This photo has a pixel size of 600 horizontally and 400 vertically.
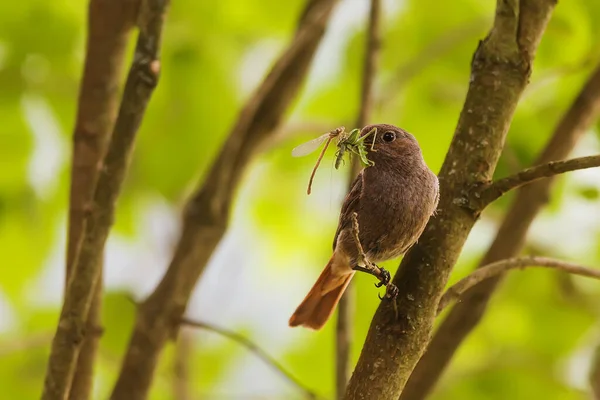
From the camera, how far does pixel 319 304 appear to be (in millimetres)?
1955

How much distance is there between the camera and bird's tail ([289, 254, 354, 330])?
1902mm

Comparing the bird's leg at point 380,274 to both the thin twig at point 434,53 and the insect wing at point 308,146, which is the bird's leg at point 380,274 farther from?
the thin twig at point 434,53

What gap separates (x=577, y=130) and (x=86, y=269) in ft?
4.75

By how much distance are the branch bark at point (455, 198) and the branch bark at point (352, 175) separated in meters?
0.57

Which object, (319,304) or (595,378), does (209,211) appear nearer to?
(319,304)

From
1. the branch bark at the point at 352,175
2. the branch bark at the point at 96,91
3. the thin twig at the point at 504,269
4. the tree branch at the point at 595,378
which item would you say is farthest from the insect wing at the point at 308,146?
the tree branch at the point at 595,378

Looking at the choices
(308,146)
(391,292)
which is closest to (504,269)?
(391,292)

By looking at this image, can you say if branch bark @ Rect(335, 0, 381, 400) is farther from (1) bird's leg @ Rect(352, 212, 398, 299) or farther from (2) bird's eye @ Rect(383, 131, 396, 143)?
(1) bird's leg @ Rect(352, 212, 398, 299)

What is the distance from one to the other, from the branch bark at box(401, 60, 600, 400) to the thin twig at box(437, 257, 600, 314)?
0.38 m

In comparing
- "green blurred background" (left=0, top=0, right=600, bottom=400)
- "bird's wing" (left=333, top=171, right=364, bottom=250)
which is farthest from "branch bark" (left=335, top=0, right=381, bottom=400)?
"bird's wing" (left=333, top=171, right=364, bottom=250)

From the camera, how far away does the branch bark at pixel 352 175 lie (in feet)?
7.42

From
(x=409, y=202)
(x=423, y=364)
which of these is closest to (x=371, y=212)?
(x=409, y=202)

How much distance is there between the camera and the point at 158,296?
2521 mm

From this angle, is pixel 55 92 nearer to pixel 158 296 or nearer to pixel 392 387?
pixel 158 296
